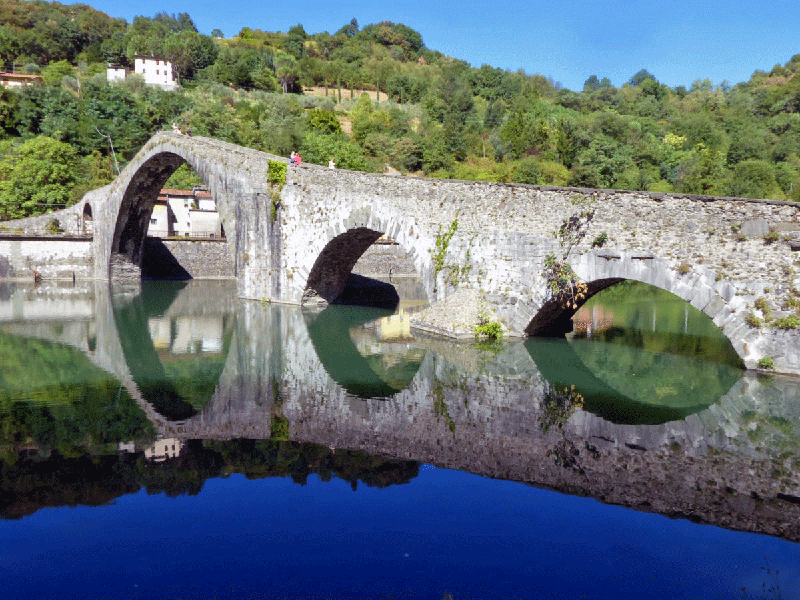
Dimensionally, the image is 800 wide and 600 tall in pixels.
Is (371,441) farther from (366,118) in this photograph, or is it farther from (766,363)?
(366,118)

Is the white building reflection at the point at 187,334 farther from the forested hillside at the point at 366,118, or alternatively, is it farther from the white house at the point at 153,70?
the white house at the point at 153,70

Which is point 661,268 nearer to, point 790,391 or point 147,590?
point 790,391

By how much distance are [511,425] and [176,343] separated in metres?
9.72

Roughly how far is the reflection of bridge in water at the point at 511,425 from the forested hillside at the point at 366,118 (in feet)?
115

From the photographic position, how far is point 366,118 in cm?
6644

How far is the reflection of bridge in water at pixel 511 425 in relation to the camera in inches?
296

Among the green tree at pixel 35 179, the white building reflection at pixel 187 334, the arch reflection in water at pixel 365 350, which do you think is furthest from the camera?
the green tree at pixel 35 179

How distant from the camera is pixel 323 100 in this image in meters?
77.2

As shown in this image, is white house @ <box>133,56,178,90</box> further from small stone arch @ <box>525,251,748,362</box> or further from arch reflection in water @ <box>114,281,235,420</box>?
small stone arch @ <box>525,251,748,362</box>

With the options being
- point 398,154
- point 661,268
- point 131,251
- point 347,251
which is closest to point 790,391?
point 661,268

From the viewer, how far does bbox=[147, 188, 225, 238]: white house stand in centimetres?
4384

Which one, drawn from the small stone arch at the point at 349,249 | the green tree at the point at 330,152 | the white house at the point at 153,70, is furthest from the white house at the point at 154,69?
the small stone arch at the point at 349,249

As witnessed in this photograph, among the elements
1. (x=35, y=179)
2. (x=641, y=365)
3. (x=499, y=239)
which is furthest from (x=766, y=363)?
(x=35, y=179)

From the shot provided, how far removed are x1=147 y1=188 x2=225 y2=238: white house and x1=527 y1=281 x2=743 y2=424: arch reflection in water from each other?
93.8 ft
